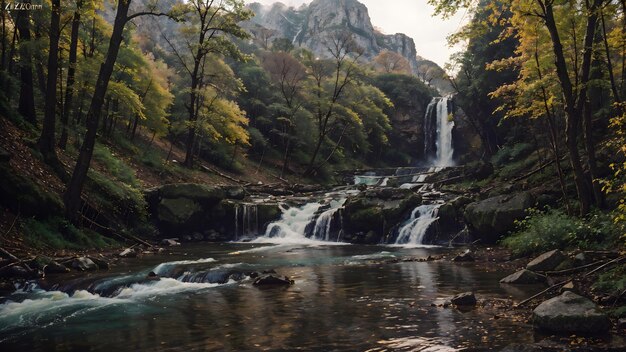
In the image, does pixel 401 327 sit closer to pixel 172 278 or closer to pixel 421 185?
pixel 172 278

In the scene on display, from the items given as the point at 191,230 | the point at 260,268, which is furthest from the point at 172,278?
the point at 191,230

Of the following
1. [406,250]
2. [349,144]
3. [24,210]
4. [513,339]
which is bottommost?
[406,250]

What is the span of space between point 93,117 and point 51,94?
217cm

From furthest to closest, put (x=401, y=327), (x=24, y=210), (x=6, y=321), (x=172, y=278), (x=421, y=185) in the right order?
1. (x=421, y=185)
2. (x=24, y=210)
3. (x=172, y=278)
4. (x=6, y=321)
5. (x=401, y=327)

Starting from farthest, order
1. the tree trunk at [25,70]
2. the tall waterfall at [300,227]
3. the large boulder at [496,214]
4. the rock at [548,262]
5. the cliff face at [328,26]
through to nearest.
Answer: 1. the cliff face at [328,26]
2. the tall waterfall at [300,227]
3. the tree trunk at [25,70]
4. the large boulder at [496,214]
5. the rock at [548,262]

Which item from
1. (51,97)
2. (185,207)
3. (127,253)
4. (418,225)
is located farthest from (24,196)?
(418,225)

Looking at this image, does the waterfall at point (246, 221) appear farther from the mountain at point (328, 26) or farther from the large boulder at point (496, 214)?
the mountain at point (328, 26)

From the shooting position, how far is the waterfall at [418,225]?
21.2 meters

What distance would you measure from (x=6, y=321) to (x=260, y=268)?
22.3 feet

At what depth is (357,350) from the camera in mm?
6113

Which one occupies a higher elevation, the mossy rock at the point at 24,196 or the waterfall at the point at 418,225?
the mossy rock at the point at 24,196

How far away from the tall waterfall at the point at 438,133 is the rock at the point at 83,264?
137ft

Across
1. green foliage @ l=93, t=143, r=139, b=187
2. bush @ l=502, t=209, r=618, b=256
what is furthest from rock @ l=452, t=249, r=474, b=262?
green foliage @ l=93, t=143, r=139, b=187

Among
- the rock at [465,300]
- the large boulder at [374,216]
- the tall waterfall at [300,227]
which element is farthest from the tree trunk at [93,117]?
the large boulder at [374,216]
